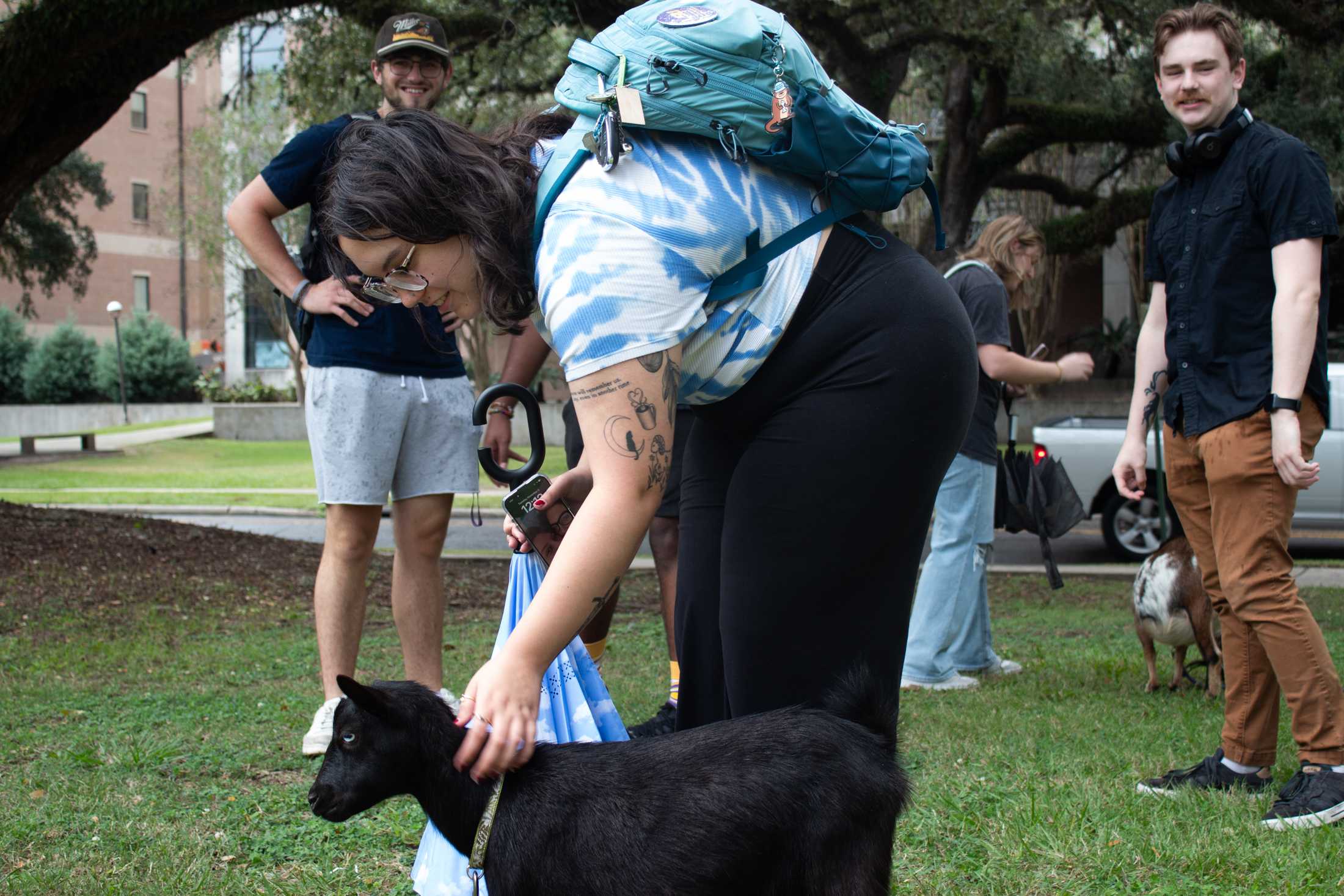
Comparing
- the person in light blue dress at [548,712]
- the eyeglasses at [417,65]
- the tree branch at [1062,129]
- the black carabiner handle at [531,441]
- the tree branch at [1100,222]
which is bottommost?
the person in light blue dress at [548,712]

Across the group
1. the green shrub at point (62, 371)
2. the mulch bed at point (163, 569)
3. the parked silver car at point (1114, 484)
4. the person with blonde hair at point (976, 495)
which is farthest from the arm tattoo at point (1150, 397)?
the green shrub at point (62, 371)

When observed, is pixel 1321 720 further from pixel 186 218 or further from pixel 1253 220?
pixel 186 218

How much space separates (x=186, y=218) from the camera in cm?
3375

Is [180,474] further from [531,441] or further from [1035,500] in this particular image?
[531,441]

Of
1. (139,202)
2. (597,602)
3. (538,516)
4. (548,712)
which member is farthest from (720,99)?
(139,202)

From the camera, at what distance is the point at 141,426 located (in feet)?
100

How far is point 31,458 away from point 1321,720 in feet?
78.3

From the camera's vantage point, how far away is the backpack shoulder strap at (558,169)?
1881mm

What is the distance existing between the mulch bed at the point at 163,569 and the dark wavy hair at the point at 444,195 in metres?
5.66

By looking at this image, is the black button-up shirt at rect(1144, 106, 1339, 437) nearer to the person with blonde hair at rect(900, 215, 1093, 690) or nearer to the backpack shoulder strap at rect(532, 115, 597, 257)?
the person with blonde hair at rect(900, 215, 1093, 690)

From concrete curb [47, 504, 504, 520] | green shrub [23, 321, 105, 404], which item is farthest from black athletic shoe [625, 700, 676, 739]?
green shrub [23, 321, 105, 404]

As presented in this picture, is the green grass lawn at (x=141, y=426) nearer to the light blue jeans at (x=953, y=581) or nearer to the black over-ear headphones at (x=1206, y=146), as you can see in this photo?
the light blue jeans at (x=953, y=581)

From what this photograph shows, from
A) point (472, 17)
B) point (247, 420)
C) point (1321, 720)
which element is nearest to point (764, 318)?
point (1321, 720)

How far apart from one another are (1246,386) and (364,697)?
257 cm
